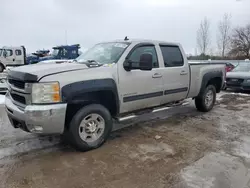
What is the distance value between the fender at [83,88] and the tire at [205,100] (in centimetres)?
328

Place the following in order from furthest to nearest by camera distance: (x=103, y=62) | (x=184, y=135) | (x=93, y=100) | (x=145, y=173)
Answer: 1. (x=184, y=135)
2. (x=103, y=62)
3. (x=93, y=100)
4. (x=145, y=173)

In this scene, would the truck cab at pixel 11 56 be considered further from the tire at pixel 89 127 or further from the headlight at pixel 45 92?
the headlight at pixel 45 92

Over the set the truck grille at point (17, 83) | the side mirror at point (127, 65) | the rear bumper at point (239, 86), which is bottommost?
the rear bumper at point (239, 86)

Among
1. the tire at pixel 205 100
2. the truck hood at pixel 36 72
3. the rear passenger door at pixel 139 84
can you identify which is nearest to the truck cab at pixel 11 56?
the tire at pixel 205 100

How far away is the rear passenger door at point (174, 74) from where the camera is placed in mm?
5516

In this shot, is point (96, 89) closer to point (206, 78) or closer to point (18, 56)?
point (206, 78)

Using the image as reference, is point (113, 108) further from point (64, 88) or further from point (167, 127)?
point (167, 127)

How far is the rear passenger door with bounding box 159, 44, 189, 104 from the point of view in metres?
5.52

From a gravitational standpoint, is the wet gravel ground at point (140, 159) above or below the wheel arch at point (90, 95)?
below

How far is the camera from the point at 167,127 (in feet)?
18.6

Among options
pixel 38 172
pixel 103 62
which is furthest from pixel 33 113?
pixel 103 62

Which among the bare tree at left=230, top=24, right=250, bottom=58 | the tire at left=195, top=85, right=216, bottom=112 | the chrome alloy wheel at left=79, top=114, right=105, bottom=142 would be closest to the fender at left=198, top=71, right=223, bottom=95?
the tire at left=195, top=85, right=216, bottom=112

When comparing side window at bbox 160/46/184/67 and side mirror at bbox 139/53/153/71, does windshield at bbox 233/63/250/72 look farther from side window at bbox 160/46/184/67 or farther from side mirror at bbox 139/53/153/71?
side mirror at bbox 139/53/153/71

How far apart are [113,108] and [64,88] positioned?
1182 mm
